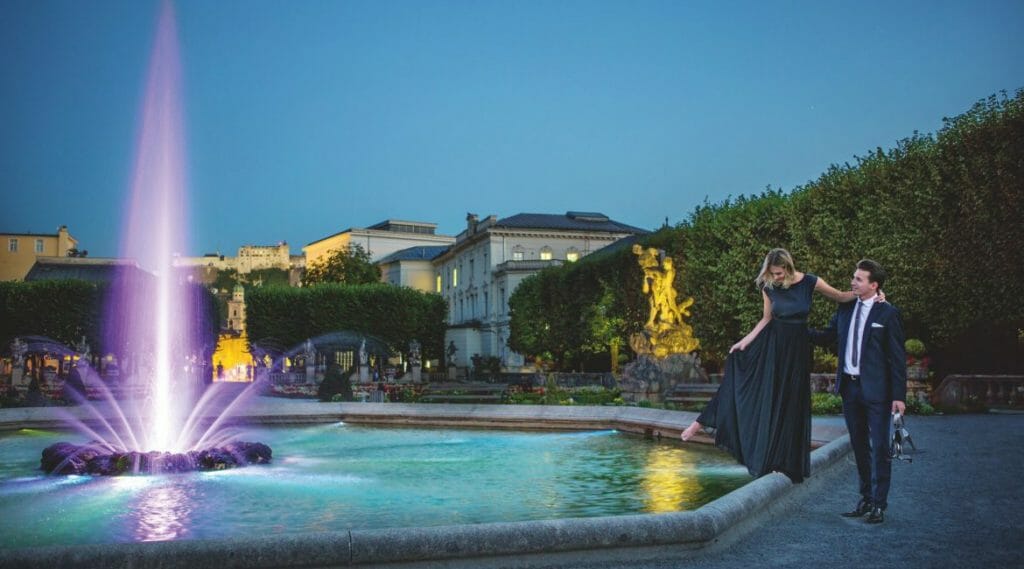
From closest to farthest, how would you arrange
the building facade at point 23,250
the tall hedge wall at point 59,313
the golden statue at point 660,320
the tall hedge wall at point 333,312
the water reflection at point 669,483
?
the water reflection at point 669,483, the golden statue at point 660,320, the tall hedge wall at point 59,313, the tall hedge wall at point 333,312, the building facade at point 23,250

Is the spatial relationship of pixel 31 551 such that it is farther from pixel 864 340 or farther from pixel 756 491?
pixel 864 340

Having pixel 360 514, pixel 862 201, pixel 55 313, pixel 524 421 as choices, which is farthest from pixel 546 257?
pixel 360 514

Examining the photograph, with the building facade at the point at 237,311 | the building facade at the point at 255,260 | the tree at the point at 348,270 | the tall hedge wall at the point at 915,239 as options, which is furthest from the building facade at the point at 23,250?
the tall hedge wall at the point at 915,239

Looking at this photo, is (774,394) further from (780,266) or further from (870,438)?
(780,266)

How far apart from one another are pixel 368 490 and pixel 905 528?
6.12 meters

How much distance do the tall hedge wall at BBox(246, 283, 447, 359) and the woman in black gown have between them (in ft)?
→ 192

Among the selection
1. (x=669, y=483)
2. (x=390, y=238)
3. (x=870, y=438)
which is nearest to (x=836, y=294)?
(x=870, y=438)

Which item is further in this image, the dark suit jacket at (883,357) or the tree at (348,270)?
the tree at (348,270)

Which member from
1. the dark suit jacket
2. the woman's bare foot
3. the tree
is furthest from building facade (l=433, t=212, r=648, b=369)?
the dark suit jacket

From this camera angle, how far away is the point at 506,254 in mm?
77000

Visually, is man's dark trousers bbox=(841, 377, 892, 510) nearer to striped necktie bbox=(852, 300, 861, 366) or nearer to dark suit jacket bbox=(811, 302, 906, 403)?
dark suit jacket bbox=(811, 302, 906, 403)

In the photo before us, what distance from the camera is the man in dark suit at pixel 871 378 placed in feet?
21.8

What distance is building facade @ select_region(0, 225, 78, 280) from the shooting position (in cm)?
9919

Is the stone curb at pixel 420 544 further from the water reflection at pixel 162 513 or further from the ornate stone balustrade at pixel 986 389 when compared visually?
the ornate stone balustrade at pixel 986 389
